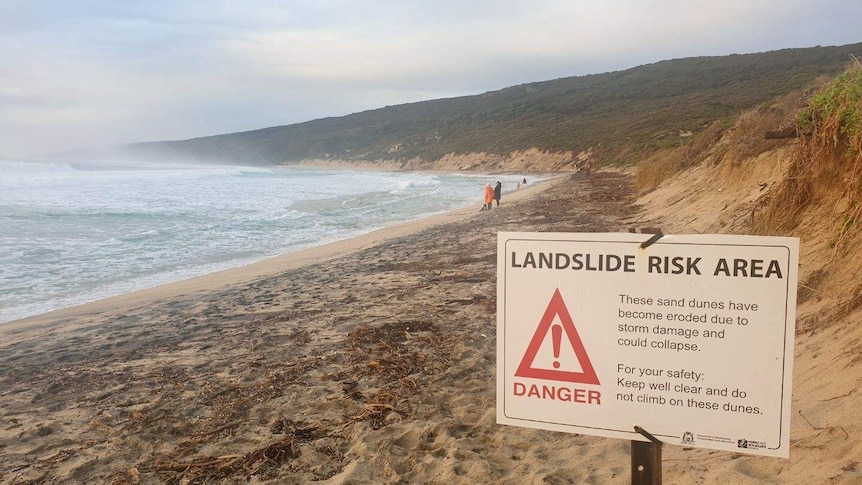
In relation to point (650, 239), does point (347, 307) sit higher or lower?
lower

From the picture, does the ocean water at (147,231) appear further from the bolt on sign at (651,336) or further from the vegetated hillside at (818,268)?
the vegetated hillside at (818,268)

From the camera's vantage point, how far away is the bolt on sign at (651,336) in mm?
1664

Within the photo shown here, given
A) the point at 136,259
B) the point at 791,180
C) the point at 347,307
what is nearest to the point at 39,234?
the point at 136,259

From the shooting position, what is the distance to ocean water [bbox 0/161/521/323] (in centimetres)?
1143

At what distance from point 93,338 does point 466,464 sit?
5.77m

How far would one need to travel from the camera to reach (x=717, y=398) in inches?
67.5

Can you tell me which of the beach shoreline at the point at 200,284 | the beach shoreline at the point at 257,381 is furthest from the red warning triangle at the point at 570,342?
the beach shoreline at the point at 200,284

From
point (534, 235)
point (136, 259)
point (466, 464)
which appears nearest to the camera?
point (534, 235)

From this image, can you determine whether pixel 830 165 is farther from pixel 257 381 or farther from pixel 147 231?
pixel 147 231

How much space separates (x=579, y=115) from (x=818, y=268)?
70.1 metres

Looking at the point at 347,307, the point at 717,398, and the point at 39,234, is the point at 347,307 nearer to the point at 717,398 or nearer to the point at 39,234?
the point at 717,398

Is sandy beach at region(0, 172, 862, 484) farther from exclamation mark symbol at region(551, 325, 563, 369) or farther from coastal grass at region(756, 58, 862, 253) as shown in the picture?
exclamation mark symbol at region(551, 325, 563, 369)

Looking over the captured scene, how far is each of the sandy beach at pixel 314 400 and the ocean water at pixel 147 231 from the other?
9.18 feet

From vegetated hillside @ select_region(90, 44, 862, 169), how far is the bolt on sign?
1046 inches
